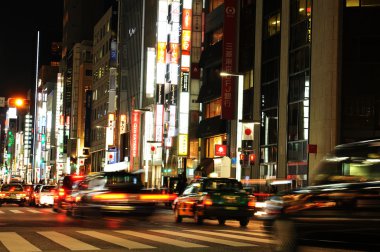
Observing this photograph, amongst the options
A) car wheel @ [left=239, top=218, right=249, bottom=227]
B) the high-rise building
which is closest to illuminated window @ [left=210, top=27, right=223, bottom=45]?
the high-rise building

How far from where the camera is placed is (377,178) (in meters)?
9.76

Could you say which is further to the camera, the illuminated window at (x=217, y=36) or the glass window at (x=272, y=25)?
the illuminated window at (x=217, y=36)

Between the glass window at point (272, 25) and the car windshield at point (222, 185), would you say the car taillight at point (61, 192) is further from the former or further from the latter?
the glass window at point (272, 25)

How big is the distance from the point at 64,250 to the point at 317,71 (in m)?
28.8

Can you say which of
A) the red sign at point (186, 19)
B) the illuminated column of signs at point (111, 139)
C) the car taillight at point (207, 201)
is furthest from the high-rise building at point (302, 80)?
the illuminated column of signs at point (111, 139)

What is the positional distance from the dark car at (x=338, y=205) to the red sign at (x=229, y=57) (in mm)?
37153

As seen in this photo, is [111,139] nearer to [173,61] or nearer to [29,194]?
[173,61]

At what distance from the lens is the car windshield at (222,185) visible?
23.8 metres

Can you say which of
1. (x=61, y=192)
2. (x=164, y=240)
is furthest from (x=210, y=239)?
(x=61, y=192)

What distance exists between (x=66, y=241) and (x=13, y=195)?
3113 centimetres

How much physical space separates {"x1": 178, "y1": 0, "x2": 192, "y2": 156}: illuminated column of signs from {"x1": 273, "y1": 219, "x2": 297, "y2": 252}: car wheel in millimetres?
47362

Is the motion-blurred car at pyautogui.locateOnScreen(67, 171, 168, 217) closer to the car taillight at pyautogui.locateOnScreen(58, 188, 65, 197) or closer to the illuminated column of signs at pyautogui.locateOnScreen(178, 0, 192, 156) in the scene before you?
the car taillight at pyautogui.locateOnScreen(58, 188, 65, 197)

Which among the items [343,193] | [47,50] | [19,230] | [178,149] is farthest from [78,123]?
[343,193]

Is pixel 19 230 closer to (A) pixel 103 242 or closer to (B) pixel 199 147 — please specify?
(A) pixel 103 242
